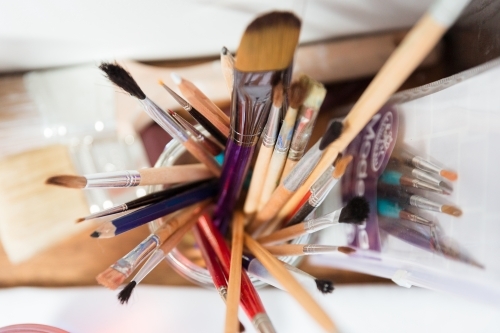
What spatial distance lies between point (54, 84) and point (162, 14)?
6.2 inches

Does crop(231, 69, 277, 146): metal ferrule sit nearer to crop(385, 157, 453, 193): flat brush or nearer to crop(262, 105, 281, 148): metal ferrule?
crop(262, 105, 281, 148): metal ferrule

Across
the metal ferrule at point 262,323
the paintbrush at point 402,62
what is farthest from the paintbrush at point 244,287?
the paintbrush at point 402,62

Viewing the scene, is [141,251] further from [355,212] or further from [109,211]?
[355,212]

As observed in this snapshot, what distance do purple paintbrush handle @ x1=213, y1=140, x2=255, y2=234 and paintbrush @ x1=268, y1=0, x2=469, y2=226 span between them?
7 centimetres

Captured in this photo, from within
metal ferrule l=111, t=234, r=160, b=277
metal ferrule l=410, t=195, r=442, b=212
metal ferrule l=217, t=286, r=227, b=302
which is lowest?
metal ferrule l=217, t=286, r=227, b=302

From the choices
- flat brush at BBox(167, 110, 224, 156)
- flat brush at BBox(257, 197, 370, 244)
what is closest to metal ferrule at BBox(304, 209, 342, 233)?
flat brush at BBox(257, 197, 370, 244)

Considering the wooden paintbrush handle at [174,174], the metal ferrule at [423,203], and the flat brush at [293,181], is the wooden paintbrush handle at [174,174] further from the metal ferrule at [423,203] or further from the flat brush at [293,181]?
the metal ferrule at [423,203]

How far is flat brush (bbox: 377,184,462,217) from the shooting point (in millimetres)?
324

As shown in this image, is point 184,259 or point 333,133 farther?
point 184,259

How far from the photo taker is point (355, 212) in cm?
28

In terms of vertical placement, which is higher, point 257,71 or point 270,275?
point 257,71

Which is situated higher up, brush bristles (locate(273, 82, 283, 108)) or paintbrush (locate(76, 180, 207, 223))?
brush bristles (locate(273, 82, 283, 108))

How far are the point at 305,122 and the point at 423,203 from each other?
0.12 m

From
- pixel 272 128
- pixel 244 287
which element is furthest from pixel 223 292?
pixel 272 128
